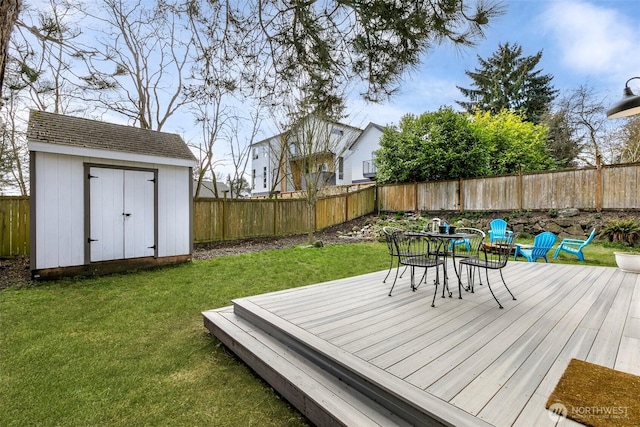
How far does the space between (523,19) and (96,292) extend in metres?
6.83

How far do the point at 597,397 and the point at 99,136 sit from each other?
7406mm

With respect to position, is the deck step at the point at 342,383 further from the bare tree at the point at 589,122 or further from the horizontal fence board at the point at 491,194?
the bare tree at the point at 589,122

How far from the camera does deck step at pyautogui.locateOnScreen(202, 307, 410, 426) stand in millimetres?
1589

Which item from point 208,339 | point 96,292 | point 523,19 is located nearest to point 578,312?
point 523,19

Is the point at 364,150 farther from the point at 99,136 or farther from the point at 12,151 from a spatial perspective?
the point at 12,151

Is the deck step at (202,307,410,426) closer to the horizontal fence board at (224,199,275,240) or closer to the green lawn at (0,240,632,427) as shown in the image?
the green lawn at (0,240,632,427)

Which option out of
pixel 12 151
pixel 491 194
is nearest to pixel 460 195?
pixel 491 194

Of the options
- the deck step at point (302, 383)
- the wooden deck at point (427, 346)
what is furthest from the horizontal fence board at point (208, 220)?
the deck step at point (302, 383)

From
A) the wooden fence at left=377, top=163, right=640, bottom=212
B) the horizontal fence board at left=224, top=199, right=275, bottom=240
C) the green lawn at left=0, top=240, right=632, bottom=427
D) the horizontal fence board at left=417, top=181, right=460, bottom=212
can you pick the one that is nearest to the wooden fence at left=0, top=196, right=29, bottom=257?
the green lawn at left=0, top=240, right=632, bottom=427

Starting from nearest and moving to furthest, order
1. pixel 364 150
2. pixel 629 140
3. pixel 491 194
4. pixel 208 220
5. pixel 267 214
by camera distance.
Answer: pixel 208 220 < pixel 491 194 < pixel 267 214 < pixel 629 140 < pixel 364 150

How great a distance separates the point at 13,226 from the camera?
6.35 metres

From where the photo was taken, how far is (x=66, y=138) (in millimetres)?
5020

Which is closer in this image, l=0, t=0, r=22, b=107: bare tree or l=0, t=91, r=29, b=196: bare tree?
l=0, t=0, r=22, b=107: bare tree

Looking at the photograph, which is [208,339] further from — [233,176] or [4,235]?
[233,176]
